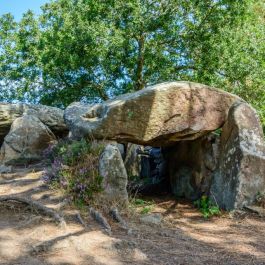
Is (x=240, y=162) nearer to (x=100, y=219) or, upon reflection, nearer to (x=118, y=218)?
(x=118, y=218)

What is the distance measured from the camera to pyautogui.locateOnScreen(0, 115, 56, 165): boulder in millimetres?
11148

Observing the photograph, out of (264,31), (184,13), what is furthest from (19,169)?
(264,31)

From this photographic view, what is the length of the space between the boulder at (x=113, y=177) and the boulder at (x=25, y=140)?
4276mm

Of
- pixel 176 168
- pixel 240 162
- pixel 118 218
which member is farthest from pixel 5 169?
pixel 240 162

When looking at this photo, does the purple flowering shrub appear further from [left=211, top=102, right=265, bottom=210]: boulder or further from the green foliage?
[left=211, top=102, right=265, bottom=210]: boulder

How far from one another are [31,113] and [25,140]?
53.2 inches

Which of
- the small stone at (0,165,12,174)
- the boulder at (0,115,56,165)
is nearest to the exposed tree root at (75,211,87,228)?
the small stone at (0,165,12,174)

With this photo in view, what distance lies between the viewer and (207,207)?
851 centimetres

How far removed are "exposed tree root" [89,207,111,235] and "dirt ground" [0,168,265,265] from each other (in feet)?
0.28

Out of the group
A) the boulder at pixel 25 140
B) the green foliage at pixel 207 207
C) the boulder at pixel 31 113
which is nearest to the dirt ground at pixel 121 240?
the green foliage at pixel 207 207

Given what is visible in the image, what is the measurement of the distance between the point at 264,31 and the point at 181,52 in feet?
10.6

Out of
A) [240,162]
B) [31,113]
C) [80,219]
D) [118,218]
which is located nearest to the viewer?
[80,219]

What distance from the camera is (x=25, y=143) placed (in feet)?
37.5

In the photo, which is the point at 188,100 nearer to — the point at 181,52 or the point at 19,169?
the point at 19,169
